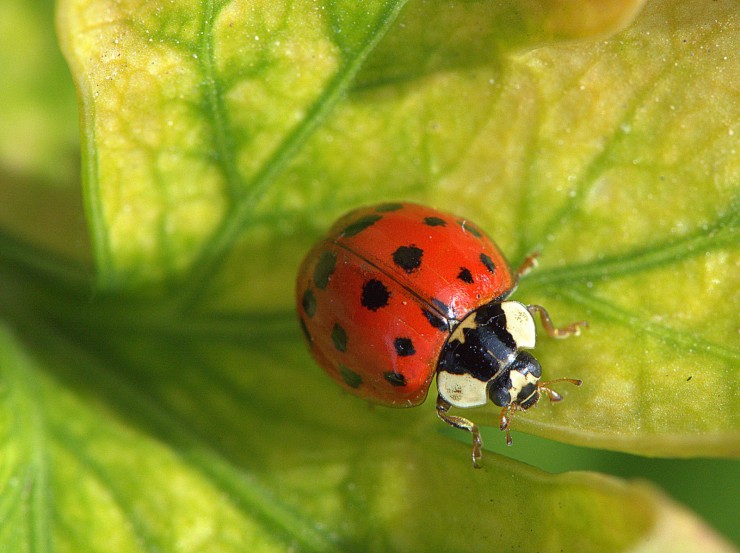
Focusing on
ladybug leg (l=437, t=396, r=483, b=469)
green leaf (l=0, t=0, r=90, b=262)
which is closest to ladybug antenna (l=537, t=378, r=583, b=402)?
ladybug leg (l=437, t=396, r=483, b=469)

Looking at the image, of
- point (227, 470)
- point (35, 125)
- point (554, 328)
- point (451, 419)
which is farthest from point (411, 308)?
point (35, 125)

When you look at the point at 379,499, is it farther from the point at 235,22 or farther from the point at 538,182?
the point at 235,22

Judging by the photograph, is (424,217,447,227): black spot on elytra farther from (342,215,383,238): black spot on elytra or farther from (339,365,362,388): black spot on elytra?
(339,365,362,388): black spot on elytra

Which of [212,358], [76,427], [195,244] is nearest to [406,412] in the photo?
[212,358]

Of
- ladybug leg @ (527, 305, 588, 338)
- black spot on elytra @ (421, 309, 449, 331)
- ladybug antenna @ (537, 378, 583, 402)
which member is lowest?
black spot on elytra @ (421, 309, 449, 331)

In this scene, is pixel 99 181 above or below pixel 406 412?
above

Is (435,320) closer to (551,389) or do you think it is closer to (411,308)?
(411,308)
